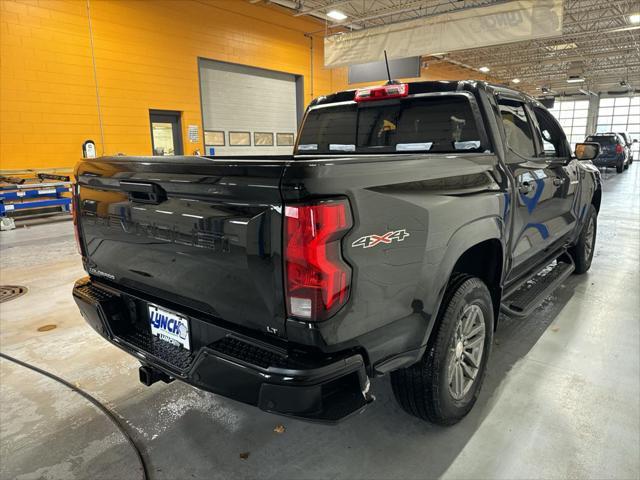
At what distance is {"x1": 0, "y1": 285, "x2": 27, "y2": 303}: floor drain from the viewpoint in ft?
13.7

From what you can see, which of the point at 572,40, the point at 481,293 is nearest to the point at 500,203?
the point at 481,293

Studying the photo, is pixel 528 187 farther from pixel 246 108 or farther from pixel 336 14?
pixel 336 14

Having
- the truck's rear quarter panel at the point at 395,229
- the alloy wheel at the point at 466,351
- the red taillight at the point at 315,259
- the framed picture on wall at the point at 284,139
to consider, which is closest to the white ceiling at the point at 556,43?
the framed picture on wall at the point at 284,139

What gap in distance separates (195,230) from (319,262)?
509mm

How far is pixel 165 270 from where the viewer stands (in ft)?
5.73

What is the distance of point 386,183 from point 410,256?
292 millimetres

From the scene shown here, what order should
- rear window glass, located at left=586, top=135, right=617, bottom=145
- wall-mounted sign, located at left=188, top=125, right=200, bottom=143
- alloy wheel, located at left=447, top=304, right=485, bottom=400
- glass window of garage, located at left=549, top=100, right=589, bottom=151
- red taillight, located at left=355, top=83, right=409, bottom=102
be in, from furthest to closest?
1. glass window of garage, located at left=549, top=100, right=589, bottom=151
2. rear window glass, located at left=586, top=135, right=617, bottom=145
3. wall-mounted sign, located at left=188, top=125, right=200, bottom=143
4. red taillight, located at left=355, top=83, right=409, bottom=102
5. alloy wheel, located at left=447, top=304, right=485, bottom=400

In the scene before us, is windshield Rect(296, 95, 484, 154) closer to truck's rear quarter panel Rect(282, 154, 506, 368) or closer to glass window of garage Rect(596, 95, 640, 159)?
truck's rear quarter panel Rect(282, 154, 506, 368)

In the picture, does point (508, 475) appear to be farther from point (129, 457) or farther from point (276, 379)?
point (129, 457)

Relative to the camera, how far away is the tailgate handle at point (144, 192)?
1.65 meters

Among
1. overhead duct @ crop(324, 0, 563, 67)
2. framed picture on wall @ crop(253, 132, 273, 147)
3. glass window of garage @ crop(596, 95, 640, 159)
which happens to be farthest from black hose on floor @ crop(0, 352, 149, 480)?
glass window of garage @ crop(596, 95, 640, 159)

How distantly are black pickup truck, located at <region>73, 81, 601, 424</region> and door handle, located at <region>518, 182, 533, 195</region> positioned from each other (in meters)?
0.01

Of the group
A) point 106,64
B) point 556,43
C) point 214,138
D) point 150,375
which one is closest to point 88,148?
point 106,64

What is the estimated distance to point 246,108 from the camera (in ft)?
43.9
